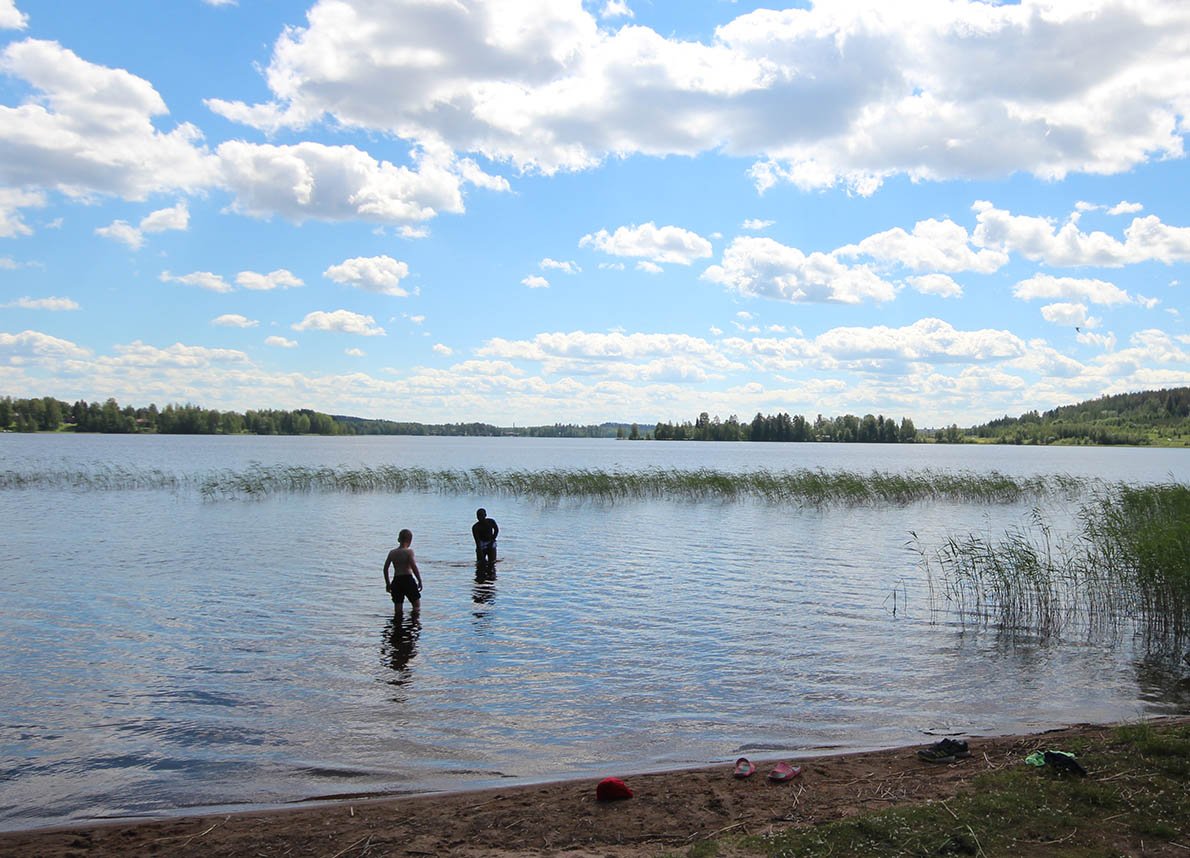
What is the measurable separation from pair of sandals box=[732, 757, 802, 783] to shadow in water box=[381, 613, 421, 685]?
21.0ft

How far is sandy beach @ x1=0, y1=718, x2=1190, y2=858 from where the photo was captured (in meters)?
7.14

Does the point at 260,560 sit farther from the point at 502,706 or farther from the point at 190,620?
the point at 502,706

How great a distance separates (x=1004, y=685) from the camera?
531 inches

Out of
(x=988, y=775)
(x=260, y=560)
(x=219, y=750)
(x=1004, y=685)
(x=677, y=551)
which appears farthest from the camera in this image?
(x=677, y=551)

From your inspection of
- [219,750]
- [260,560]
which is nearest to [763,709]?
[219,750]

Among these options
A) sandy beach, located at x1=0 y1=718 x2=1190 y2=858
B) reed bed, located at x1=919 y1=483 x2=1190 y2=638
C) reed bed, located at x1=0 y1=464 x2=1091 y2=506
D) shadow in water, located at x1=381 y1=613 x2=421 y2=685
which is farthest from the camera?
reed bed, located at x1=0 y1=464 x2=1091 y2=506

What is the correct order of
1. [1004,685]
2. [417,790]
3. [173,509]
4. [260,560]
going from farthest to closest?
[173,509] → [260,560] → [1004,685] → [417,790]

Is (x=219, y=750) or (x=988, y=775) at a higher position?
(x=988, y=775)

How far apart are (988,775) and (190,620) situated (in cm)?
1615

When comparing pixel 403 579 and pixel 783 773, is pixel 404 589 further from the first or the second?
pixel 783 773

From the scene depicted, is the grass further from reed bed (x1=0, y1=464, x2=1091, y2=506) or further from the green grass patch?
reed bed (x1=0, y1=464, x2=1091, y2=506)

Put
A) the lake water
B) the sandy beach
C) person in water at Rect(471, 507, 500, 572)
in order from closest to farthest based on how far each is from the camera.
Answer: the sandy beach → the lake water → person in water at Rect(471, 507, 500, 572)

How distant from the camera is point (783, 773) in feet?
28.6

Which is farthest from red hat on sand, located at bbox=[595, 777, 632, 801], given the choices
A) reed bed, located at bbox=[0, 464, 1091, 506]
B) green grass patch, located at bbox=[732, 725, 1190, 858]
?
reed bed, located at bbox=[0, 464, 1091, 506]
